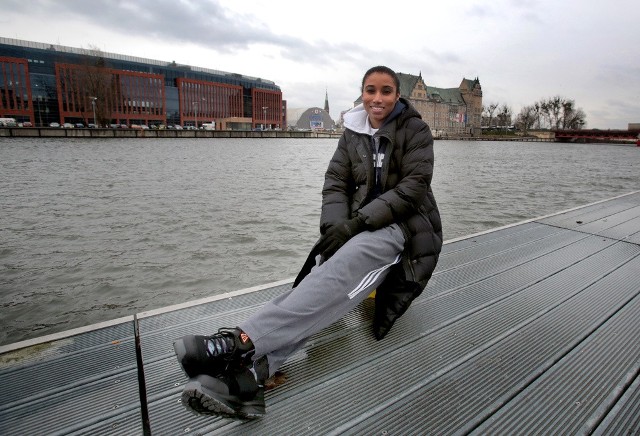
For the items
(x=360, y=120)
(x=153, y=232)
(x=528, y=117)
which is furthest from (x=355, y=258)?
(x=528, y=117)

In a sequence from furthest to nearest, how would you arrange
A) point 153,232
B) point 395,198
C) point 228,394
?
point 153,232 < point 395,198 < point 228,394

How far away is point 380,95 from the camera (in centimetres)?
234

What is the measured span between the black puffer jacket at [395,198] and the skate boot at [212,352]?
0.61 metres

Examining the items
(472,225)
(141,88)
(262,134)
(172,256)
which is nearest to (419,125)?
(172,256)

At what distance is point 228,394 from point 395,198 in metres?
1.26

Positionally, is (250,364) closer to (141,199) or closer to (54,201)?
(141,199)

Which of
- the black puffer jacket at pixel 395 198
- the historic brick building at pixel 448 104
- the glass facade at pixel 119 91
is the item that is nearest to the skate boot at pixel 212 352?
the black puffer jacket at pixel 395 198

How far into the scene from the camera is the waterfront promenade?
5.33 feet

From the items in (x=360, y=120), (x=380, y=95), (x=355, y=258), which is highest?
(x=380, y=95)

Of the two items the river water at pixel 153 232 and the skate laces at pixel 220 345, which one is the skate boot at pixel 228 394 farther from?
the river water at pixel 153 232

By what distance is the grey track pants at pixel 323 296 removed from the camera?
68.9 inches

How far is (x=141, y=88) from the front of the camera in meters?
83.2

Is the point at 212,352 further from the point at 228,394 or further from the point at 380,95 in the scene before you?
the point at 380,95

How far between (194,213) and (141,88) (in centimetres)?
8567
